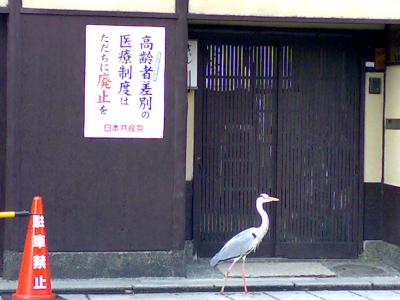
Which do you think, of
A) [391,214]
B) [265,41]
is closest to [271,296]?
[391,214]

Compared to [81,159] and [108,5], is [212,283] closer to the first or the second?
[81,159]

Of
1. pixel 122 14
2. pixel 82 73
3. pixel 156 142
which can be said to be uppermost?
pixel 122 14

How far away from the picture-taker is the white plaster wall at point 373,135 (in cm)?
1319

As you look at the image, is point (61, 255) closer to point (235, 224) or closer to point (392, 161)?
point (235, 224)

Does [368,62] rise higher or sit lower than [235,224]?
higher

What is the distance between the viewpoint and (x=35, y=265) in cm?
1019

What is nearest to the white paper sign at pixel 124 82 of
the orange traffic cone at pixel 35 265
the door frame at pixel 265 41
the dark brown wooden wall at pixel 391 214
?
the door frame at pixel 265 41

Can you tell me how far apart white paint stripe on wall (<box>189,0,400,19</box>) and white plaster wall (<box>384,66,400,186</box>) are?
1110mm

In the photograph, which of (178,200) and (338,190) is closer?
(178,200)

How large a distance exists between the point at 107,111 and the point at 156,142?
2.35ft

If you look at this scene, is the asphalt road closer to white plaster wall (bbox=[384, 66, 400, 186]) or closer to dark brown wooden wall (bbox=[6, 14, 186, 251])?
dark brown wooden wall (bbox=[6, 14, 186, 251])

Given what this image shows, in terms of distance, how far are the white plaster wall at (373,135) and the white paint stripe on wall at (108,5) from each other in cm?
332

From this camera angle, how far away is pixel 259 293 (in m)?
11.3

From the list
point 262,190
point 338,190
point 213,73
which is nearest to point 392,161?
point 338,190
